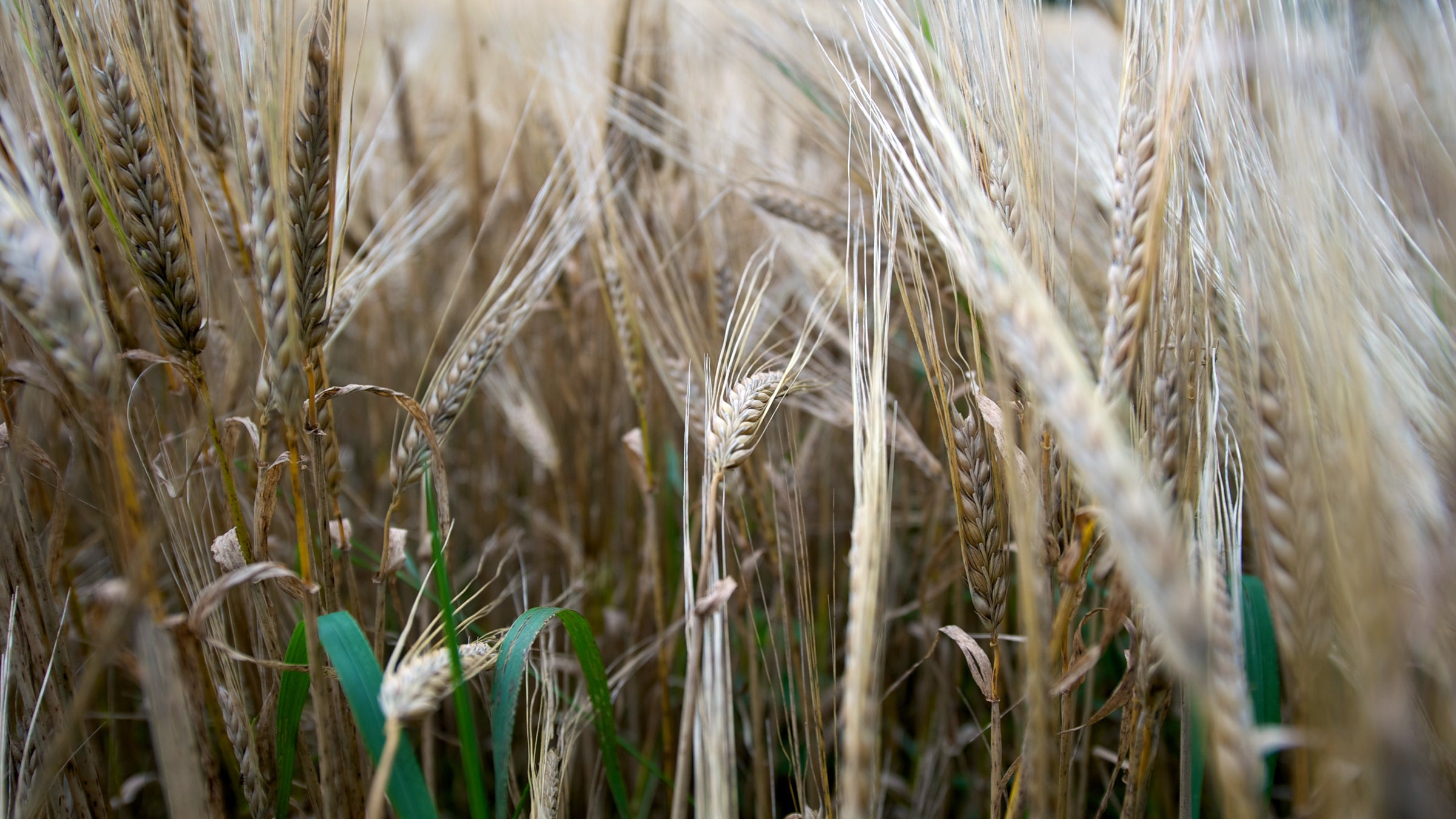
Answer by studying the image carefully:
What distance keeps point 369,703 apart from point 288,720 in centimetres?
11

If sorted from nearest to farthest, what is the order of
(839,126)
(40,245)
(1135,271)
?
(40,245) < (1135,271) < (839,126)

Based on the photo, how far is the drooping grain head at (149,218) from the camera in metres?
0.62

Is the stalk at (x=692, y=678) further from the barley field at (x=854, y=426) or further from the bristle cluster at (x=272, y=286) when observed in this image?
the bristle cluster at (x=272, y=286)

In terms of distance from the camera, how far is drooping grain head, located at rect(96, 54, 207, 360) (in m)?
0.62

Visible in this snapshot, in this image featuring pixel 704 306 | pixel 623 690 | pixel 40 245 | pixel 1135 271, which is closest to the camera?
pixel 40 245

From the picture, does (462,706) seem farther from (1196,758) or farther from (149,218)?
(1196,758)

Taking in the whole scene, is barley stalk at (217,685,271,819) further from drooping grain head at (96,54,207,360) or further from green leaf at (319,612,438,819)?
drooping grain head at (96,54,207,360)

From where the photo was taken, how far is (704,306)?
59.7 inches

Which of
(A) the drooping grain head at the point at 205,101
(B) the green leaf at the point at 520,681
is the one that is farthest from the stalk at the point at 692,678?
(A) the drooping grain head at the point at 205,101

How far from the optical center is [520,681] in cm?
74

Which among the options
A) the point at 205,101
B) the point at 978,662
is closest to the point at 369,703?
the point at 978,662

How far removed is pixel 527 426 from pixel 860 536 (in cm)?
90

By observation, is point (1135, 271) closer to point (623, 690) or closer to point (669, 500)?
point (669, 500)

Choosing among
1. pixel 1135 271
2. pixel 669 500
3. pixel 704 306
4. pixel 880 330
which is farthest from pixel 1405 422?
pixel 704 306
